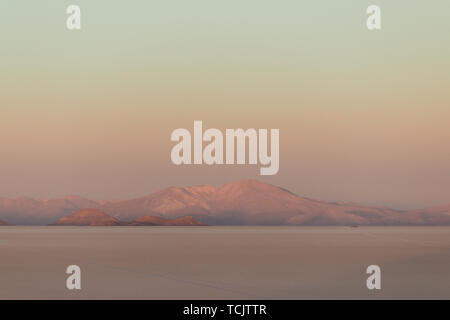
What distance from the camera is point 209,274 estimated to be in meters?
39.7

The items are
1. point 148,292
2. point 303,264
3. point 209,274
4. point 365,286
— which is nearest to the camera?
point 148,292

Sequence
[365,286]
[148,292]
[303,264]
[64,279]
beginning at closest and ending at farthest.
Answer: [148,292], [365,286], [64,279], [303,264]

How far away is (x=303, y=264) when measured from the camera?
48.2m

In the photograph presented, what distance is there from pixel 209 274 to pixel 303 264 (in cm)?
1057

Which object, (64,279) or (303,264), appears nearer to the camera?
(64,279)

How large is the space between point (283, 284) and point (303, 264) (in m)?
14.2
